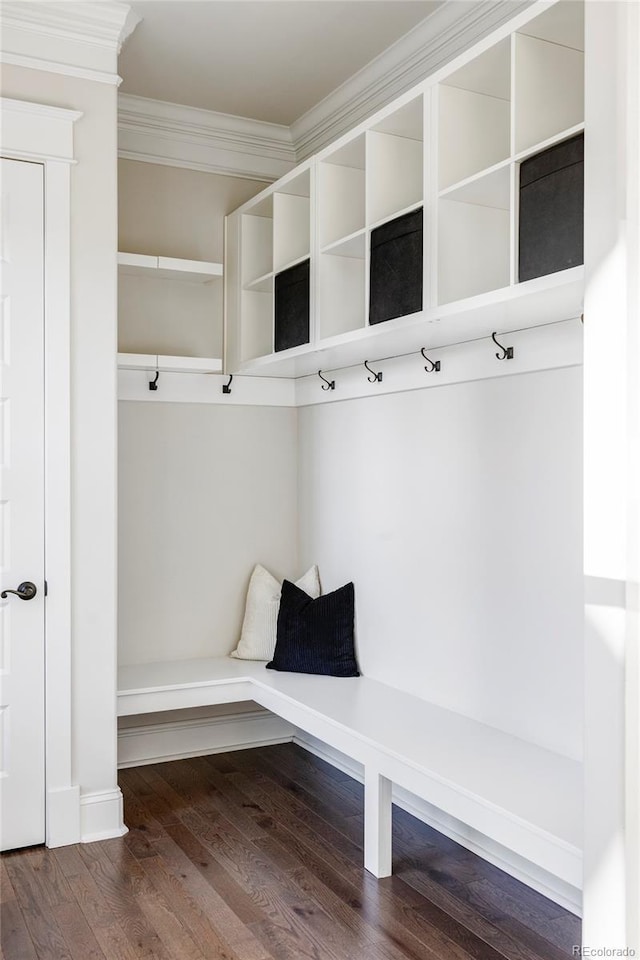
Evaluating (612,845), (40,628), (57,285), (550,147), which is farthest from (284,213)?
(612,845)

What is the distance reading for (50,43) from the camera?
2.89 meters

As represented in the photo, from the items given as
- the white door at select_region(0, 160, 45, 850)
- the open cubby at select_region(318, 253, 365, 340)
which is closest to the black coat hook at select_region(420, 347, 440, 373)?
the open cubby at select_region(318, 253, 365, 340)

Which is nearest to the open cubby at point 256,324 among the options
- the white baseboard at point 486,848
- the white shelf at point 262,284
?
the white shelf at point 262,284

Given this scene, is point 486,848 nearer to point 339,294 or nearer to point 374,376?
point 374,376

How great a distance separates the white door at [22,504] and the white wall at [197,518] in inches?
31.5

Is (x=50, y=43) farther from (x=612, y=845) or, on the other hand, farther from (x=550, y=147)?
(x=612, y=845)

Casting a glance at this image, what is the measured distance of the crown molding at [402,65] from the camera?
2.79 meters

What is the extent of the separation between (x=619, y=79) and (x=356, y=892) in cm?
227

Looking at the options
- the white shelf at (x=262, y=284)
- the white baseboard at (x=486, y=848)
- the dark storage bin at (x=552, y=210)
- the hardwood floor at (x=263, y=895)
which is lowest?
the hardwood floor at (x=263, y=895)

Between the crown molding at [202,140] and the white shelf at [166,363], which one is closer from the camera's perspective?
the white shelf at [166,363]

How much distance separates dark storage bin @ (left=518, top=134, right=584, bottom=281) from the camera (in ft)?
6.64

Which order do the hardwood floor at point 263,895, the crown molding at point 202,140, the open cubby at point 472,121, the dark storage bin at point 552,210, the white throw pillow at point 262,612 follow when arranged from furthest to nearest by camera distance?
1. the white throw pillow at point 262,612
2. the crown molding at point 202,140
3. the open cubby at point 472,121
4. the hardwood floor at point 263,895
5. the dark storage bin at point 552,210

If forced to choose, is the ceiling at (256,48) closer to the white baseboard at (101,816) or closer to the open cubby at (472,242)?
the open cubby at (472,242)

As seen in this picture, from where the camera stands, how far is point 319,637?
140 inches
